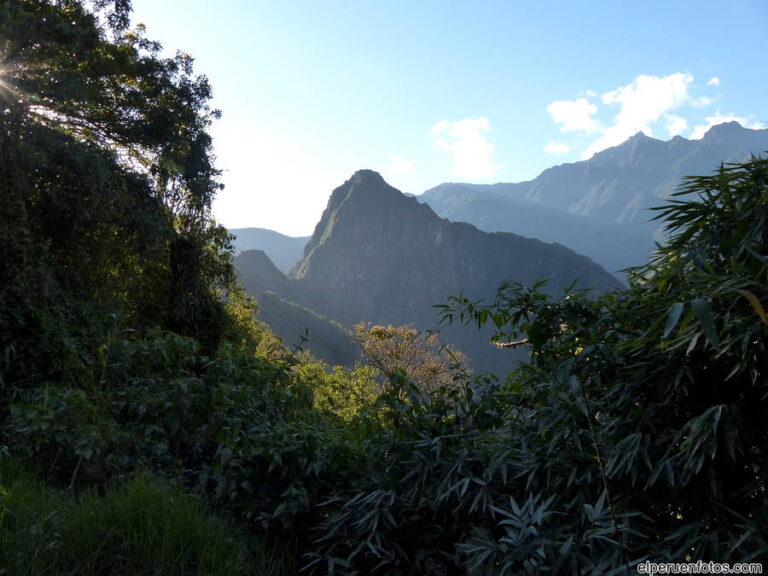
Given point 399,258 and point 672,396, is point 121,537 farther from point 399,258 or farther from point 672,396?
point 399,258

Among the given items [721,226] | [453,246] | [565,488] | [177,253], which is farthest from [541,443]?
[453,246]

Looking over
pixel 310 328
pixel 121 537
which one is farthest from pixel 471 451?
pixel 310 328

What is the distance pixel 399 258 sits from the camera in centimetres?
16538

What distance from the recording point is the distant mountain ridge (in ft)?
515

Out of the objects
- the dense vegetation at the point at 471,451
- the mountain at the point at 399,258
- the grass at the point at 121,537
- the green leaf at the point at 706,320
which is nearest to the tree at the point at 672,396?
the dense vegetation at the point at 471,451

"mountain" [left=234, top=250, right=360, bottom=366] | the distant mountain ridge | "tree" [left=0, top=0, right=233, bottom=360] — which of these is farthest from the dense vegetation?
the distant mountain ridge

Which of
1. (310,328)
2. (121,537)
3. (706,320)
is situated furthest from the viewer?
(310,328)

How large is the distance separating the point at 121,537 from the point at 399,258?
6441 inches

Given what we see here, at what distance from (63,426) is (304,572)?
1657 mm

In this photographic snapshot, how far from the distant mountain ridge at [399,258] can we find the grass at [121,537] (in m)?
150

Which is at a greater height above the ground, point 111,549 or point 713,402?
point 713,402

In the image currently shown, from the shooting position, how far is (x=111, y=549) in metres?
2.21

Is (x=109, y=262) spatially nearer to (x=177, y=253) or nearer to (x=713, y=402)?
(x=177, y=253)

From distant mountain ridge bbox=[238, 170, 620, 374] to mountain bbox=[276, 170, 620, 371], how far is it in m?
0.30
